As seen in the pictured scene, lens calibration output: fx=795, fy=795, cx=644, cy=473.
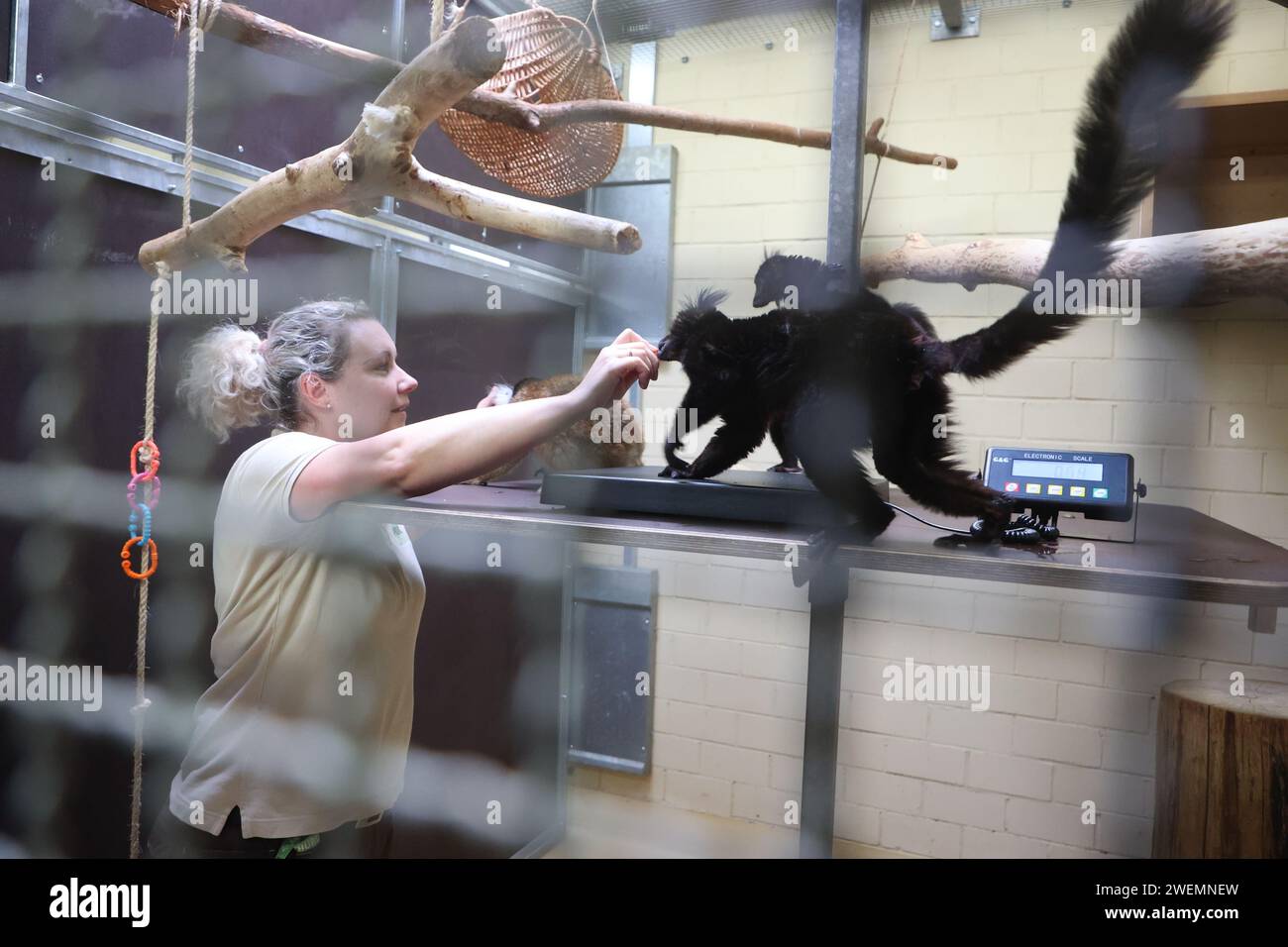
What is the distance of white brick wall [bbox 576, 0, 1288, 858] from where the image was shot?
1.56m

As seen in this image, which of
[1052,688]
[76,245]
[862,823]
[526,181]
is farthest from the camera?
[862,823]

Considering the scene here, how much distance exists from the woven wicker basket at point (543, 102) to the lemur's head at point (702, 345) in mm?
416

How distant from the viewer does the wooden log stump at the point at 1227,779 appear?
0.76 meters

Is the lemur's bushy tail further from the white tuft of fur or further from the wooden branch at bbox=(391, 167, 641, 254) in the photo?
the white tuft of fur

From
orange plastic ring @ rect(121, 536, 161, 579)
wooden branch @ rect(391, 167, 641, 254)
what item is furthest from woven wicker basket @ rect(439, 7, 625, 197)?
orange plastic ring @ rect(121, 536, 161, 579)

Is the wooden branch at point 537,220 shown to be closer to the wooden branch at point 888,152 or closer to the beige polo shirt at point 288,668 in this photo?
the beige polo shirt at point 288,668

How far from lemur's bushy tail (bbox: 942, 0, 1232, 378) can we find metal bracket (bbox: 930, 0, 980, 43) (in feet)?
3.59

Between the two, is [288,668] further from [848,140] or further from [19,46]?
[848,140]

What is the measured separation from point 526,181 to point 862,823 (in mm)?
1563

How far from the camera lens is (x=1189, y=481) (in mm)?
1576

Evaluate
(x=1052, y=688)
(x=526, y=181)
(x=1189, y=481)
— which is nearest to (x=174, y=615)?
(x=526, y=181)

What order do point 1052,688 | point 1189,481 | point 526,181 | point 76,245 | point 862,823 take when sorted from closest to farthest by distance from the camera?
point 76,245 → point 526,181 → point 1189,481 → point 1052,688 → point 862,823

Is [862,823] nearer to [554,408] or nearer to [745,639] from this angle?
[745,639]

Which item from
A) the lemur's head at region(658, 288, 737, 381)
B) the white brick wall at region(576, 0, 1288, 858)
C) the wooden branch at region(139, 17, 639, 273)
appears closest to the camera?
the wooden branch at region(139, 17, 639, 273)
